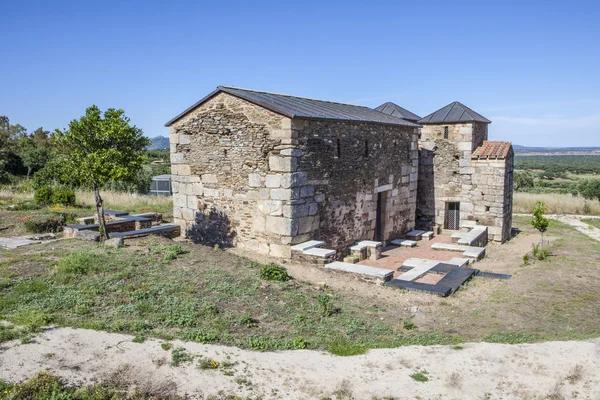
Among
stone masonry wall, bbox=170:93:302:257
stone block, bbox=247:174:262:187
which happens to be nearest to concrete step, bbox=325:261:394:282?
stone masonry wall, bbox=170:93:302:257

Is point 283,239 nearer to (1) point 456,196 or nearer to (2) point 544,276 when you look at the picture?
(2) point 544,276

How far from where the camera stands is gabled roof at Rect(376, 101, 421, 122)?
1844cm

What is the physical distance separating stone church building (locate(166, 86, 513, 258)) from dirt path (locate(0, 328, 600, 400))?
16.5ft

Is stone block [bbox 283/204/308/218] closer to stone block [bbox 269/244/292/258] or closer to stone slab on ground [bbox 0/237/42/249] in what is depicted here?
stone block [bbox 269/244/292/258]

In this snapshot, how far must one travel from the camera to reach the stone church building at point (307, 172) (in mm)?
11070

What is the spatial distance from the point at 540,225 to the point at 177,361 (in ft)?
39.3

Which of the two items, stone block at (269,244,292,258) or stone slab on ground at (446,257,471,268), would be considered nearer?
stone block at (269,244,292,258)

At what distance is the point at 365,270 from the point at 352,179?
144 inches

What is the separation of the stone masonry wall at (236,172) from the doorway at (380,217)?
5.05 meters

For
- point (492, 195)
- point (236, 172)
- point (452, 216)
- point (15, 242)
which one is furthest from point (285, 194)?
point (452, 216)

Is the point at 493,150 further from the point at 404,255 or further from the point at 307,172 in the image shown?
the point at 307,172

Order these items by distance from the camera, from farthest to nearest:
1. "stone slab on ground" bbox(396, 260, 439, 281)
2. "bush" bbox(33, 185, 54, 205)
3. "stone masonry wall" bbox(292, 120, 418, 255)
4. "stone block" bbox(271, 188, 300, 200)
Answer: "bush" bbox(33, 185, 54, 205)
"stone masonry wall" bbox(292, 120, 418, 255)
"stone block" bbox(271, 188, 300, 200)
"stone slab on ground" bbox(396, 260, 439, 281)

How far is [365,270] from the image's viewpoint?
10156 millimetres

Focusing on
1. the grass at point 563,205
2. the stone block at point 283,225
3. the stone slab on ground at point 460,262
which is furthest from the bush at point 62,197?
the grass at point 563,205
